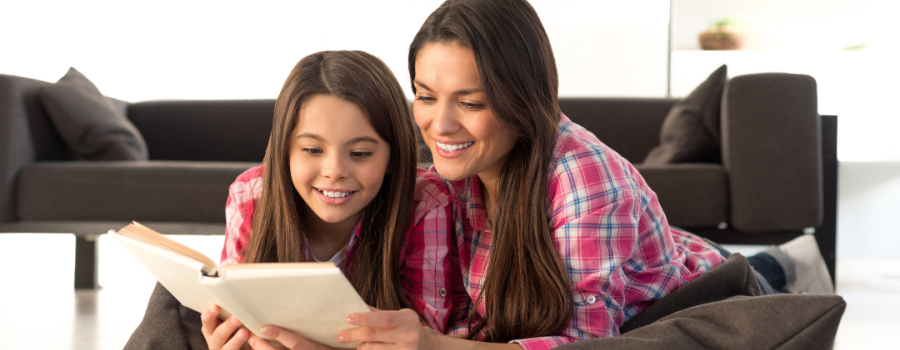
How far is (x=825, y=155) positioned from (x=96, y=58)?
13.8ft

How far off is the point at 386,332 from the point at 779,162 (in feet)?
5.66

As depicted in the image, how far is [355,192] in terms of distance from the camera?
1.17 meters

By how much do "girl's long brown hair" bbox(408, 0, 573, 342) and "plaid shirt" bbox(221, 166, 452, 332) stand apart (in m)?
0.11

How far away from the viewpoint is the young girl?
1153 mm

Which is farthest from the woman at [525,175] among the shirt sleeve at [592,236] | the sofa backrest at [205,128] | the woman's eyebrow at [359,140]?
the sofa backrest at [205,128]

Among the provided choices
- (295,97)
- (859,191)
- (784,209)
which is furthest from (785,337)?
(859,191)

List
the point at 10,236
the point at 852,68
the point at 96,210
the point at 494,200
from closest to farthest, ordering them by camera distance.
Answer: the point at 494,200 < the point at 96,210 < the point at 10,236 < the point at 852,68

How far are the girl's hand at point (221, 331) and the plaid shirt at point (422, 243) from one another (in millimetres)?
293

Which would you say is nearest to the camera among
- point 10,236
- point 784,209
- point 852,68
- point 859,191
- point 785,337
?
point 785,337

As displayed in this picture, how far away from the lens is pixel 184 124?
3088 mm

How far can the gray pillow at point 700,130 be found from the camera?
2270mm

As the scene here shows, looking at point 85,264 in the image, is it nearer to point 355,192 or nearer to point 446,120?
point 355,192

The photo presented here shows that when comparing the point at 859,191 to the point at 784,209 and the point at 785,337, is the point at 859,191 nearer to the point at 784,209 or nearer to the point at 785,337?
the point at 784,209

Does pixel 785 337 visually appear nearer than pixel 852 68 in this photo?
Yes
